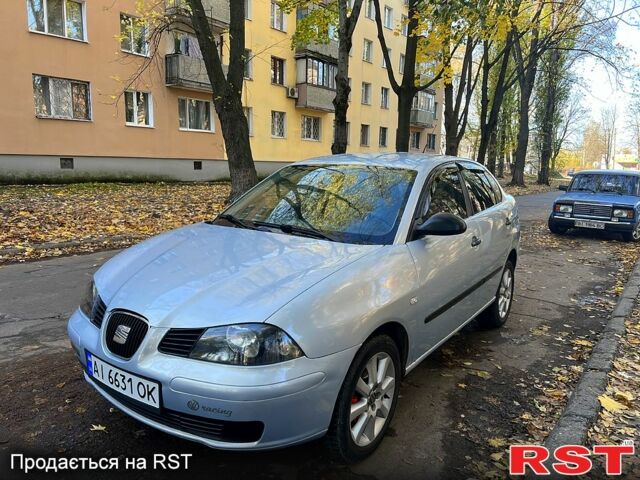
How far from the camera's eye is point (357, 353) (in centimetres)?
245

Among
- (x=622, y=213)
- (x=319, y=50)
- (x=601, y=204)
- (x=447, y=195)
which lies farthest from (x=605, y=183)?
(x=319, y=50)

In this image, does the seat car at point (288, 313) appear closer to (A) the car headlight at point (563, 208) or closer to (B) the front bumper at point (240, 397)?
(B) the front bumper at point (240, 397)

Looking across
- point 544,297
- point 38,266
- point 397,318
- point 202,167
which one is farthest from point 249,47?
point 397,318

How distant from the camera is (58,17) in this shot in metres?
17.8

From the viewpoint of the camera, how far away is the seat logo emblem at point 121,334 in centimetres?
237

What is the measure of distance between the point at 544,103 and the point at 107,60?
3073 centimetres

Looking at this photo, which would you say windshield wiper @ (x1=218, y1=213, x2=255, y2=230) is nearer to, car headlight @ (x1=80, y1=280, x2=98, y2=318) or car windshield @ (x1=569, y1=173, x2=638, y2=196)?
car headlight @ (x1=80, y1=280, x2=98, y2=318)

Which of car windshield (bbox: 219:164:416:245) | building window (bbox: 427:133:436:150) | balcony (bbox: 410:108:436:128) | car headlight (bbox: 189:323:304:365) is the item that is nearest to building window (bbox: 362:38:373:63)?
balcony (bbox: 410:108:436:128)

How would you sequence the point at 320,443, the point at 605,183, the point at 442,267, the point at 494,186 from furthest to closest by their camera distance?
the point at 605,183 < the point at 494,186 < the point at 442,267 < the point at 320,443

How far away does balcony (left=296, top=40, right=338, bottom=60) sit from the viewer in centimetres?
2686

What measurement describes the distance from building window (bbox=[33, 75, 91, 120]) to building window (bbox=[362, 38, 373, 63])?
64.8 ft

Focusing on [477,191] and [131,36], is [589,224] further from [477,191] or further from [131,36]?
[131,36]

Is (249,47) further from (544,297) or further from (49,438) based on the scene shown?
(49,438)

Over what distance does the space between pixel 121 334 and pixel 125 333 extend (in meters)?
0.03
